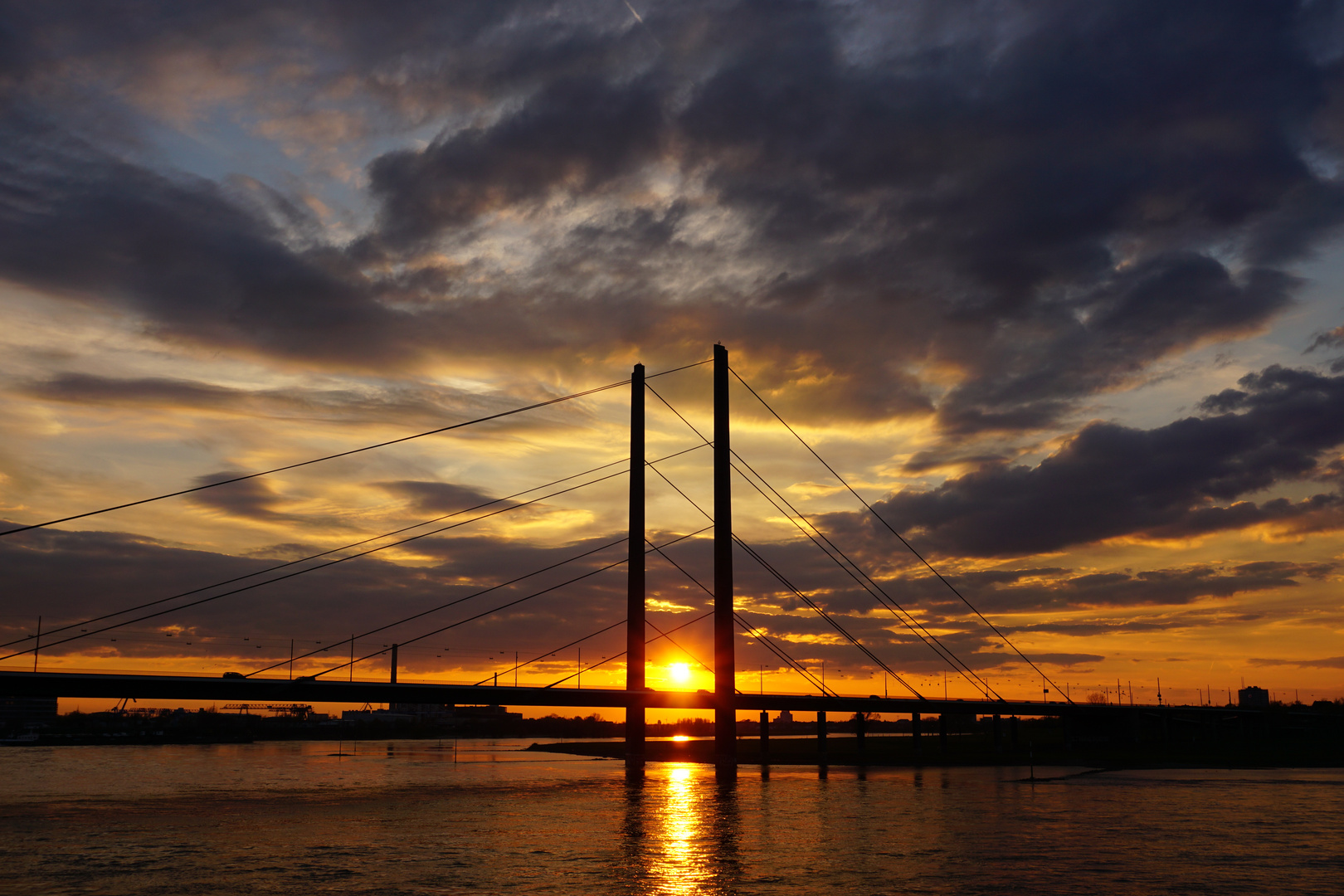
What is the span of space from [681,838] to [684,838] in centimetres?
12

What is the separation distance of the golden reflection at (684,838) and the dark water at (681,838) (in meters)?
0.15

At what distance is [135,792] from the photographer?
61.9 metres

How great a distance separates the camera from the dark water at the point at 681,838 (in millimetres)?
25719

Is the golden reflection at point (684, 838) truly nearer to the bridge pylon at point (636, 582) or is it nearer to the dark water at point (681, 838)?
the dark water at point (681, 838)

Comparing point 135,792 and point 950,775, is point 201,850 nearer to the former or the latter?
point 135,792

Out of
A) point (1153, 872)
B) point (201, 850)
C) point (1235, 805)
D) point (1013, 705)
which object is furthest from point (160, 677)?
point (1013, 705)

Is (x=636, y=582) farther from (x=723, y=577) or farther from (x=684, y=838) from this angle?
(x=684, y=838)

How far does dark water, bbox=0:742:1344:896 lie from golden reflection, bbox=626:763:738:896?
0.48 feet

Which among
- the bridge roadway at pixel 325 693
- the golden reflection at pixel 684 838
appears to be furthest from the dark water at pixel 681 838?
the bridge roadway at pixel 325 693

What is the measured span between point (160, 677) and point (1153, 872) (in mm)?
55019

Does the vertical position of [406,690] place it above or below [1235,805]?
above

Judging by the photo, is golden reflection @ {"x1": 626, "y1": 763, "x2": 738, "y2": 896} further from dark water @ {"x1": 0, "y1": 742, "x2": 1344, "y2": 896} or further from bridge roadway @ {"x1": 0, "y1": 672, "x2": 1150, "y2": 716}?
bridge roadway @ {"x1": 0, "y1": 672, "x2": 1150, "y2": 716}

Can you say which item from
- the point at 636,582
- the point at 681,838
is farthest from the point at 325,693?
the point at 681,838

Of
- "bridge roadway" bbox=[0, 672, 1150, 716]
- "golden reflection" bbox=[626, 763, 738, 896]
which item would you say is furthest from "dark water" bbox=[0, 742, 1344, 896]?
"bridge roadway" bbox=[0, 672, 1150, 716]
